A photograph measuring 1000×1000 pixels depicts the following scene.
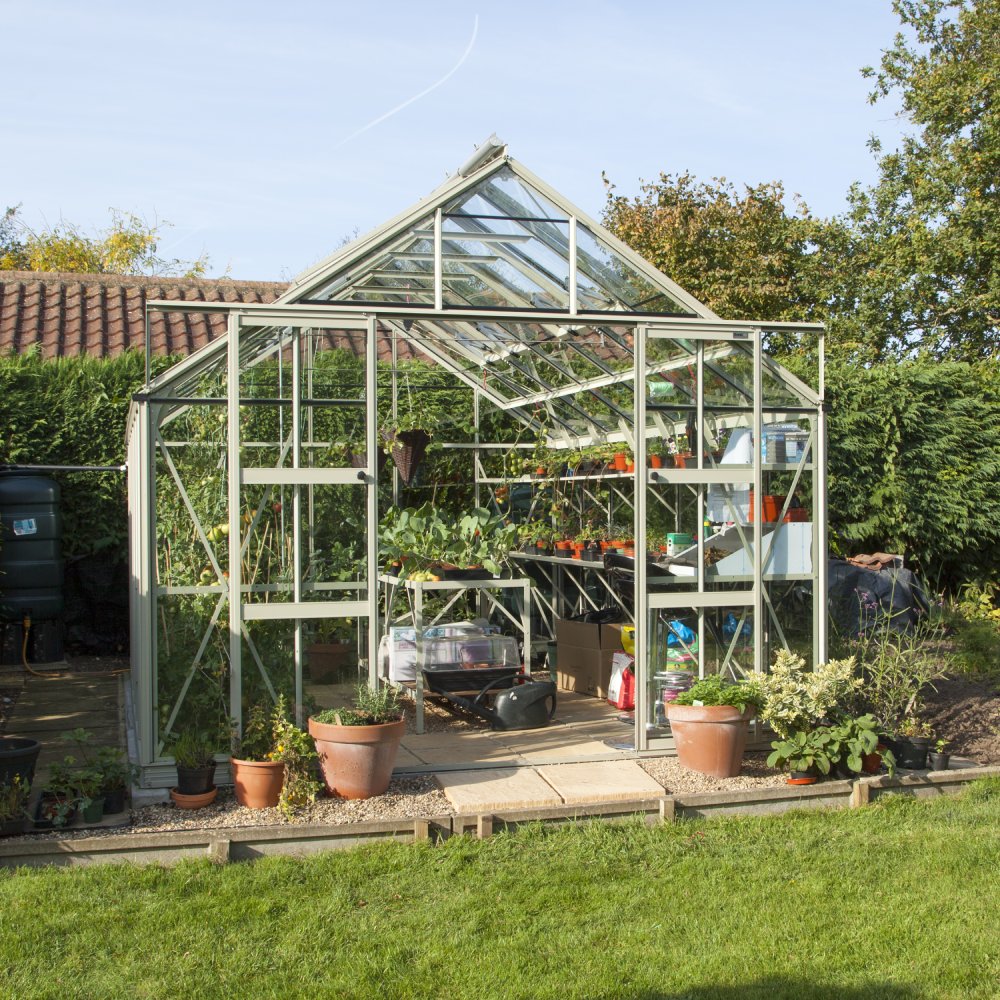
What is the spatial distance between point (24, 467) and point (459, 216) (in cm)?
560

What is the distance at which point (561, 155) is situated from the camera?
7742 mm

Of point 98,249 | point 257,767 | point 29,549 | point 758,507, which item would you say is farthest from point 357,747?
point 98,249

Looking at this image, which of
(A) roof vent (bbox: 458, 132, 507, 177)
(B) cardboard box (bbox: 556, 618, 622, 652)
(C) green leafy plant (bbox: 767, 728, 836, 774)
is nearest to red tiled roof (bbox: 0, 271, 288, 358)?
(B) cardboard box (bbox: 556, 618, 622, 652)

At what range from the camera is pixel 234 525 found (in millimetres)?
5617

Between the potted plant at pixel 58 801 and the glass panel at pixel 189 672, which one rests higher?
the glass panel at pixel 189 672

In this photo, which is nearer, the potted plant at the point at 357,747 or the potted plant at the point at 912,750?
the potted plant at the point at 357,747

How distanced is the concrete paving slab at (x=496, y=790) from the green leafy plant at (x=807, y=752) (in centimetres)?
121

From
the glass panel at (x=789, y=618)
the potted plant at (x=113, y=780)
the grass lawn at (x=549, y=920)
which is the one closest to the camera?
the grass lawn at (x=549, y=920)

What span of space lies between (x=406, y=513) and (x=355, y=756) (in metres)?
3.04

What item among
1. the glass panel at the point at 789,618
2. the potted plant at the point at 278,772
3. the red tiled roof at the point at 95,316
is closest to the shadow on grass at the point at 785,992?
the potted plant at the point at 278,772

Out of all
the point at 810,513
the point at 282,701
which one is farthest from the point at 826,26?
the point at 282,701

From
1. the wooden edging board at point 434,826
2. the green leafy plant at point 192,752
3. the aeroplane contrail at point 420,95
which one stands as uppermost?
the aeroplane contrail at point 420,95

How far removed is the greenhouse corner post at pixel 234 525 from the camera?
5.64 meters

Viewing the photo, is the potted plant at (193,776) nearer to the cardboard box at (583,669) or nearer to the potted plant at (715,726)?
the potted plant at (715,726)
